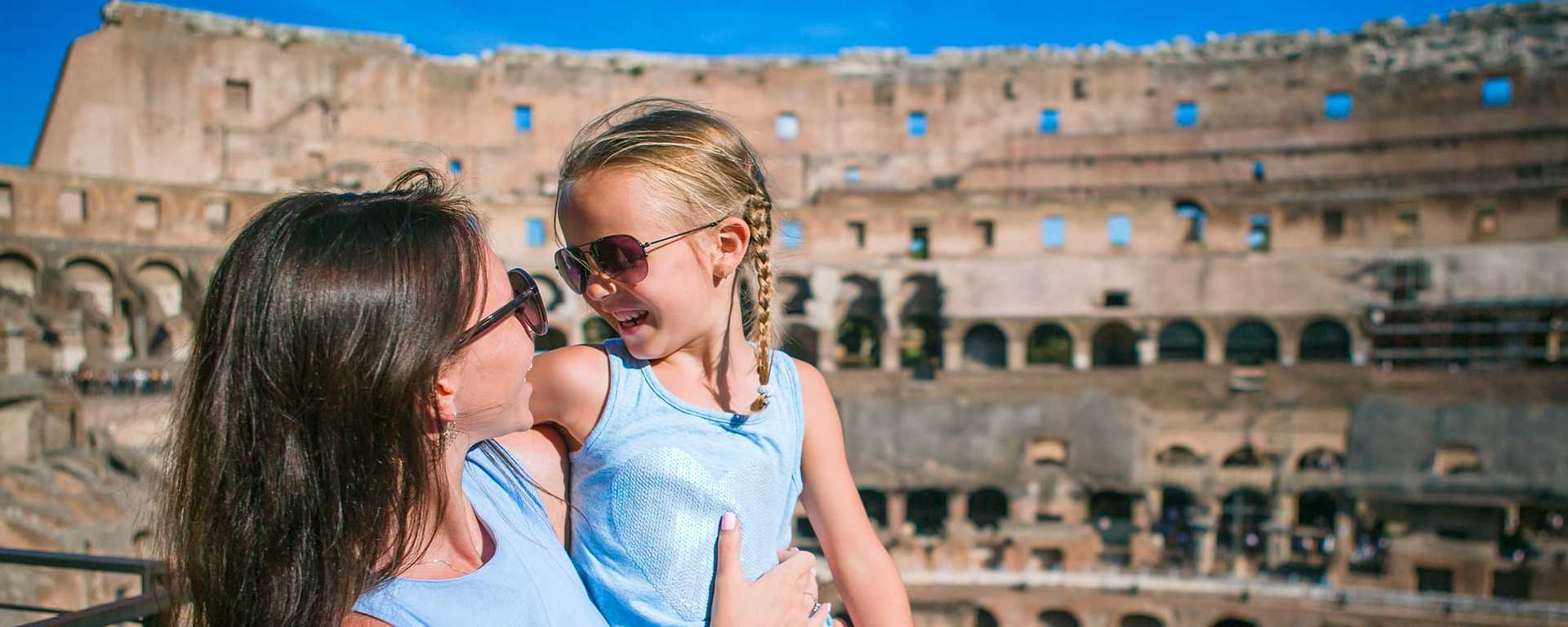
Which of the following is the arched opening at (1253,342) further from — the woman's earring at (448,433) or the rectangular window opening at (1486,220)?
the woman's earring at (448,433)

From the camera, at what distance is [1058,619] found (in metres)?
18.3

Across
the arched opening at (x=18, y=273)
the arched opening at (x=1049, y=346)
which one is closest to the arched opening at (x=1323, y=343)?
the arched opening at (x=1049, y=346)

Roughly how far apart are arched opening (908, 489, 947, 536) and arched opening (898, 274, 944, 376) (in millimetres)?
3548

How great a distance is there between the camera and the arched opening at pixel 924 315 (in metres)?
26.4

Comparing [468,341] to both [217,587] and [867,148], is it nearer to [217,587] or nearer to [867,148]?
[217,587]

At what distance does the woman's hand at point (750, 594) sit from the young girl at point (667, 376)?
0.13ft

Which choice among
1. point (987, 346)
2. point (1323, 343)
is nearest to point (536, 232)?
point (987, 346)

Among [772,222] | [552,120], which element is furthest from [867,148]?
[772,222]

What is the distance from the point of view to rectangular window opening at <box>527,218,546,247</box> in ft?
89.4

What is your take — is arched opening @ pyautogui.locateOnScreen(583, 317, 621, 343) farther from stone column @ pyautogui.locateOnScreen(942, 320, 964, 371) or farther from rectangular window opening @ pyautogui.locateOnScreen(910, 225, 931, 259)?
stone column @ pyautogui.locateOnScreen(942, 320, 964, 371)

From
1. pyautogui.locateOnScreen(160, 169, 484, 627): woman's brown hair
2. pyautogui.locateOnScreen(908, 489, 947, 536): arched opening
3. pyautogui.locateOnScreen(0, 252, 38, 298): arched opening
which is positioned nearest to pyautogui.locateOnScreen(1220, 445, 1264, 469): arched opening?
pyautogui.locateOnScreen(908, 489, 947, 536): arched opening

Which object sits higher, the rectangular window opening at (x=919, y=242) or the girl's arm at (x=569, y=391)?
the rectangular window opening at (x=919, y=242)

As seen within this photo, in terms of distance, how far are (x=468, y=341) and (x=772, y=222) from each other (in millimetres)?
921

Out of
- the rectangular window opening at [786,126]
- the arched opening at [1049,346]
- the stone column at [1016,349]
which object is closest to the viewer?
the stone column at [1016,349]
